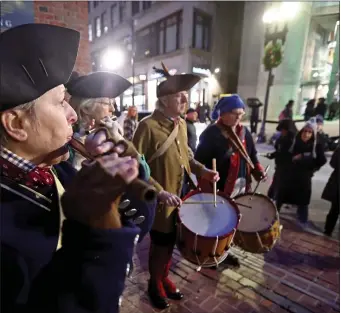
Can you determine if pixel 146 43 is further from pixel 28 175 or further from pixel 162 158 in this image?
pixel 28 175

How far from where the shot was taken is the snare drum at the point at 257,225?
8.60ft

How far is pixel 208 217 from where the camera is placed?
2318 millimetres

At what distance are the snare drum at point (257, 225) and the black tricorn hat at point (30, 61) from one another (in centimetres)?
233

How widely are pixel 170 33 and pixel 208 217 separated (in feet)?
83.0

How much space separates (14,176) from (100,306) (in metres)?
0.52

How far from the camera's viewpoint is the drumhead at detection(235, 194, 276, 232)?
105 inches

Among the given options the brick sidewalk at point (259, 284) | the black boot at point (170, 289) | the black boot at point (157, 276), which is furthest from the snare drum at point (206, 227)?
the brick sidewalk at point (259, 284)

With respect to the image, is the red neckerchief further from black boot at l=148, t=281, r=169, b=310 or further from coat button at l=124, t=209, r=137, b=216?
black boot at l=148, t=281, r=169, b=310

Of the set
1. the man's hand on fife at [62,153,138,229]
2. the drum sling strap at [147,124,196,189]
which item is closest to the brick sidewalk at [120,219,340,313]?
the drum sling strap at [147,124,196,189]

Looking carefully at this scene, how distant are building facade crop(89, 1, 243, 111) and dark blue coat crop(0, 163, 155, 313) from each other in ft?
64.5

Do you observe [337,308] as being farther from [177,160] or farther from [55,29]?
[55,29]

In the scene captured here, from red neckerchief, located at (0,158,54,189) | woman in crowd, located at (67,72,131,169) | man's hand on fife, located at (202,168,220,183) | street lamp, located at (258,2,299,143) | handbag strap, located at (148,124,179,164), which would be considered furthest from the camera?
street lamp, located at (258,2,299,143)

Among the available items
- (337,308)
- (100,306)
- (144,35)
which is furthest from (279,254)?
(144,35)

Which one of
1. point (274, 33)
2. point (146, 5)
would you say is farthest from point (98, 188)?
point (146, 5)
